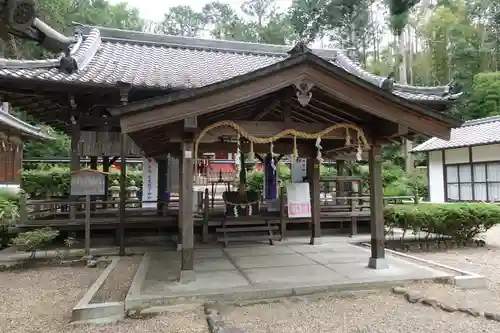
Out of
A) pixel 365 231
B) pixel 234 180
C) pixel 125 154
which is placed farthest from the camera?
pixel 234 180

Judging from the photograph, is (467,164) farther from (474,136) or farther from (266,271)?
(266,271)

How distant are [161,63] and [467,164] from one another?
697 inches

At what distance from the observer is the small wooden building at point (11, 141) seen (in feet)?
48.9

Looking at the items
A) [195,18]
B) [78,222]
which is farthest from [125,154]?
[195,18]

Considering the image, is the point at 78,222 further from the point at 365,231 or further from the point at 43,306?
the point at 365,231

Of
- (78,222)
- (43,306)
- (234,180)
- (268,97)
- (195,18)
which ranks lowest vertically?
(43,306)

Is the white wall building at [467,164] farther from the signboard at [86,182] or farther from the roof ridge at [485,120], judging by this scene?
the signboard at [86,182]

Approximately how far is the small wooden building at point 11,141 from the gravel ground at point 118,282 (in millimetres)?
10089

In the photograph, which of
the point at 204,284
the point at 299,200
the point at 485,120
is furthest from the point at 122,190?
the point at 485,120

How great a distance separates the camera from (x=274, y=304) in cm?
493

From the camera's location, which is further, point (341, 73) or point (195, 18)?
point (195, 18)

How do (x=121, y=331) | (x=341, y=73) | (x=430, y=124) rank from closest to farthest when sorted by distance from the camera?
1. (x=121, y=331)
2. (x=341, y=73)
3. (x=430, y=124)

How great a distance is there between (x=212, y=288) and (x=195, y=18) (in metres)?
54.5

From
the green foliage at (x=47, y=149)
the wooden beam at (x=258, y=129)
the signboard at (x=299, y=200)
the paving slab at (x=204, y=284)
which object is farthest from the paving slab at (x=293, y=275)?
the green foliage at (x=47, y=149)
